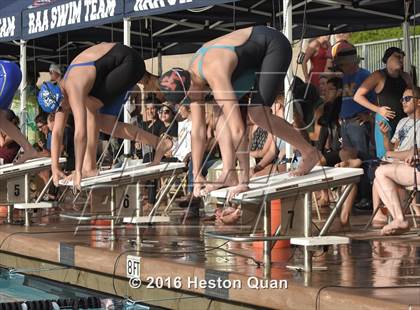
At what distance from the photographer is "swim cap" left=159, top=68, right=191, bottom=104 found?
23.1ft

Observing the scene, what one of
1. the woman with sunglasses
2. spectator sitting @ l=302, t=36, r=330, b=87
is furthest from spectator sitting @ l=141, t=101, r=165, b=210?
the woman with sunglasses

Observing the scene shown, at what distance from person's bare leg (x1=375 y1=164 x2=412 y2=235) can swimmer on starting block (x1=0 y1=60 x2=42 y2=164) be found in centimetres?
436

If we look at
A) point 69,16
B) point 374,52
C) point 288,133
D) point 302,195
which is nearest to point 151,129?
point 69,16

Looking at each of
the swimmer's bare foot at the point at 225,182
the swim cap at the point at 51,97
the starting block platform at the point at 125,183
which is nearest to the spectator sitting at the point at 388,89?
the starting block platform at the point at 125,183

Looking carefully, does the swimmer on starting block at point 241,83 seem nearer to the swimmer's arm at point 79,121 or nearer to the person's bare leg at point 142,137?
the swimmer's arm at point 79,121

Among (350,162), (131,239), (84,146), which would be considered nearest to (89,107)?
(84,146)

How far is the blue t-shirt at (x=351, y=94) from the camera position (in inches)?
427

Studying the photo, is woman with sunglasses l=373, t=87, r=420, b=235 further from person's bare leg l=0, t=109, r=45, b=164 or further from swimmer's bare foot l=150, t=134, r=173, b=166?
person's bare leg l=0, t=109, r=45, b=164

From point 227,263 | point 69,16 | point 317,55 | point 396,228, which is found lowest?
point 227,263

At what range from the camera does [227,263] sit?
667cm

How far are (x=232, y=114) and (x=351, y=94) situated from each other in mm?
4252

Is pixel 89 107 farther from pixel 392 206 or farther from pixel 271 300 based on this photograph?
pixel 271 300

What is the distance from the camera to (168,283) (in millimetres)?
6656

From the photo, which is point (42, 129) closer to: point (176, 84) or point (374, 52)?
point (374, 52)
